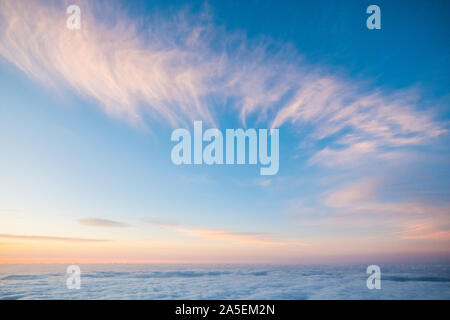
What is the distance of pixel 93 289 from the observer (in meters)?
24.1
